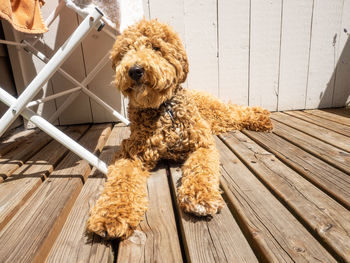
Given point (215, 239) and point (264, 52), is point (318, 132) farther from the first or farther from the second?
point (215, 239)

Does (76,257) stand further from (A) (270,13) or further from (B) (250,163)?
(A) (270,13)

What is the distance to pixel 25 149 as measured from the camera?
162 cm

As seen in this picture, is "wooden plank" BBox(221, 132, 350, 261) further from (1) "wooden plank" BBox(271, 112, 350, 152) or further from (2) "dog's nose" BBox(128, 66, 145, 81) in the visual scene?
(2) "dog's nose" BBox(128, 66, 145, 81)

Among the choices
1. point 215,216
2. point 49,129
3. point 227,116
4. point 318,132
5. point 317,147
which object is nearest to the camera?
point 215,216

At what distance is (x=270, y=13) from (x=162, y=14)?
3.24ft

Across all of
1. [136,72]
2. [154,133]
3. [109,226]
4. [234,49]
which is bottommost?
[109,226]

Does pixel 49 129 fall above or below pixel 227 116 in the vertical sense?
above

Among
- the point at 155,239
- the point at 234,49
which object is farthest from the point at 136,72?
the point at 234,49

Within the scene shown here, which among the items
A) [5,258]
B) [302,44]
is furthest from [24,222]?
[302,44]

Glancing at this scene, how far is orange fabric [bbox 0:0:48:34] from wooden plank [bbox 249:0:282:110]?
174 centimetres

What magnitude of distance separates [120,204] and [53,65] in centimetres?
70

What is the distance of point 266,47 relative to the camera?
7.36 ft

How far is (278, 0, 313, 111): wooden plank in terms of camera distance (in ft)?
7.17

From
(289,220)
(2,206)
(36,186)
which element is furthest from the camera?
(36,186)
